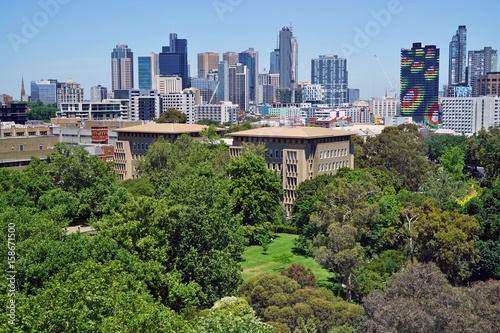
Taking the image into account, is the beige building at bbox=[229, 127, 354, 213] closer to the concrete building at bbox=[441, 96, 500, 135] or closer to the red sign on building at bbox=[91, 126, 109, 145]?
the red sign on building at bbox=[91, 126, 109, 145]

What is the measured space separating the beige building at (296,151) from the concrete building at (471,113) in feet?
348

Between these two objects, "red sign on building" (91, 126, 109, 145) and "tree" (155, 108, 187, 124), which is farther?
"tree" (155, 108, 187, 124)

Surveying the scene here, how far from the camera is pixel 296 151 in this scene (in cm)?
6425

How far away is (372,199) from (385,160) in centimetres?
2256

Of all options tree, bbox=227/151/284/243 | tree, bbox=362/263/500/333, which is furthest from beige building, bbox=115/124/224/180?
tree, bbox=362/263/500/333

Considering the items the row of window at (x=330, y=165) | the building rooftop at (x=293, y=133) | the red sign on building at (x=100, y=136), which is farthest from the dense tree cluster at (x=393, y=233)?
the red sign on building at (x=100, y=136)

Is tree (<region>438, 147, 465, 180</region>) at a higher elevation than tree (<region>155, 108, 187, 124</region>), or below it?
below

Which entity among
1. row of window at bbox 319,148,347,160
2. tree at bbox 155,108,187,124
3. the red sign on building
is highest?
tree at bbox 155,108,187,124

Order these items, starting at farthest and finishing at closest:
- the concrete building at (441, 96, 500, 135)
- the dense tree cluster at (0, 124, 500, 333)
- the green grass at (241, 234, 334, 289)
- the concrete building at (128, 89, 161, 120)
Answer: the concrete building at (128, 89, 161, 120) → the concrete building at (441, 96, 500, 135) → the green grass at (241, 234, 334, 289) → the dense tree cluster at (0, 124, 500, 333)

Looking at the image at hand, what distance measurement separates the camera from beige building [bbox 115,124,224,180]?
75062 millimetres

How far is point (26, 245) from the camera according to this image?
28.4 metres

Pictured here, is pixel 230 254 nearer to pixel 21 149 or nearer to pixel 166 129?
pixel 166 129

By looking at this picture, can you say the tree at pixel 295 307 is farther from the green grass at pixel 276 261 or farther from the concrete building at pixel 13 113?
the concrete building at pixel 13 113

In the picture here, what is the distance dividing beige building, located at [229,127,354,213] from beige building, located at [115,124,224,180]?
9268mm
